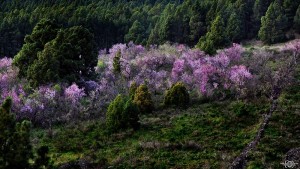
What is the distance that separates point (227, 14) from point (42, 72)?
3700cm

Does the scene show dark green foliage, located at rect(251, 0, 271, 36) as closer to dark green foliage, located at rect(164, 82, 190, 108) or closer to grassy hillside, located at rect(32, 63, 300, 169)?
grassy hillside, located at rect(32, 63, 300, 169)

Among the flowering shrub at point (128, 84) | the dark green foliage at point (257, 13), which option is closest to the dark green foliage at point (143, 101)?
the flowering shrub at point (128, 84)

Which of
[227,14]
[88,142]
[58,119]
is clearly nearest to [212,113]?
[88,142]

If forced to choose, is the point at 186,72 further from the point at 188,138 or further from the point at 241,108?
the point at 188,138

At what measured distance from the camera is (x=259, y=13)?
63844 millimetres

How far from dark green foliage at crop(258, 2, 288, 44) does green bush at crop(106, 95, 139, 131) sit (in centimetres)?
3564

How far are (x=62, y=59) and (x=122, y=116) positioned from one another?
34.7ft

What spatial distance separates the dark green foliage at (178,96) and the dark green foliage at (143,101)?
1.76 meters

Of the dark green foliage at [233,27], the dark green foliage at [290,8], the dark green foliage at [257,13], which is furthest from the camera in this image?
the dark green foliage at [257,13]

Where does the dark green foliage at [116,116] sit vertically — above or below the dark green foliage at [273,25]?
below

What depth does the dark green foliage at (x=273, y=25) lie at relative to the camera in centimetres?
5800

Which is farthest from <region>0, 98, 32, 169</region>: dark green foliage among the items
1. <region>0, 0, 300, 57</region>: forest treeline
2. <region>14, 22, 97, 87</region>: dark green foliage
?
<region>0, 0, 300, 57</region>: forest treeline

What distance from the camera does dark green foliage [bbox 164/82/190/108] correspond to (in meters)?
33.4

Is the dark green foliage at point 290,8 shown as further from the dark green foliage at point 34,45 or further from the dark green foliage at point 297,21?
the dark green foliage at point 34,45
